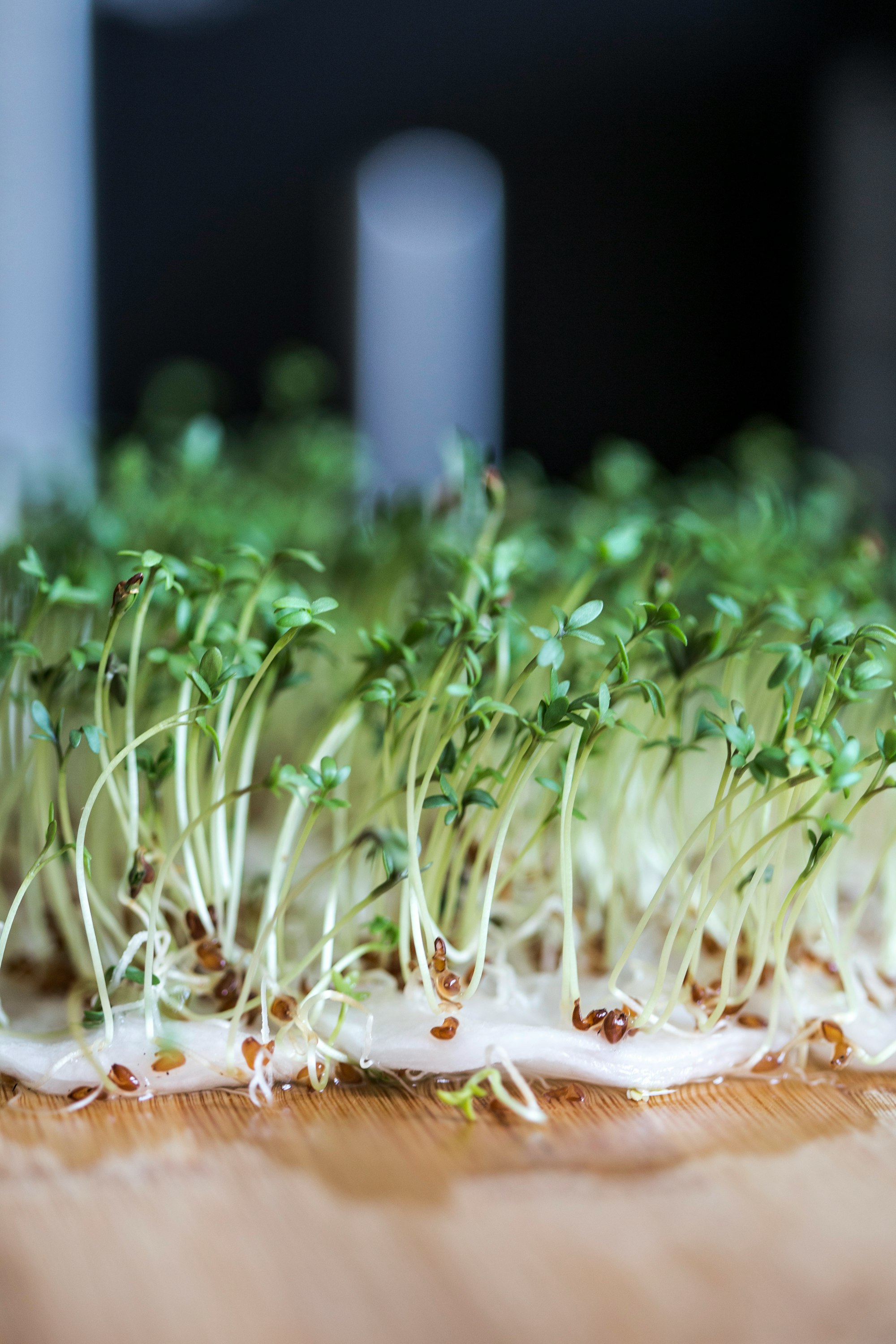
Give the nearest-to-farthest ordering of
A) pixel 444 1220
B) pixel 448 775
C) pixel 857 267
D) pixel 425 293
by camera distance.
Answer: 1. pixel 444 1220
2. pixel 448 775
3. pixel 857 267
4. pixel 425 293

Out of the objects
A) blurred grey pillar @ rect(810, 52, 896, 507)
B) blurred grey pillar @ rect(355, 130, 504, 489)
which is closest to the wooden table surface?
blurred grey pillar @ rect(810, 52, 896, 507)

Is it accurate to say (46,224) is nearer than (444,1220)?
No

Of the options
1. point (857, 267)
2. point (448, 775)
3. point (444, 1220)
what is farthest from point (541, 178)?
point (444, 1220)

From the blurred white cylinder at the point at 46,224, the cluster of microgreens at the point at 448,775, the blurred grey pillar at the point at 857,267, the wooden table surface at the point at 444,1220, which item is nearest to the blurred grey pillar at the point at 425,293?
the blurred white cylinder at the point at 46,224

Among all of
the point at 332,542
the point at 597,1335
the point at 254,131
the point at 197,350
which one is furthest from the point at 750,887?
the point at 254,131

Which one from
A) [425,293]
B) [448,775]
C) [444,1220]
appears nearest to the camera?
[444,1220]

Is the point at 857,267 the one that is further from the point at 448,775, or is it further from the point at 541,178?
the point at 448,775
